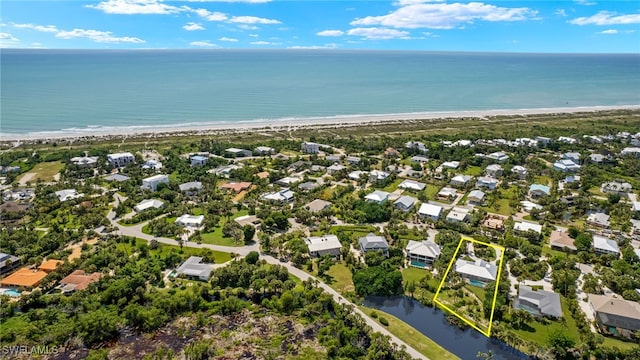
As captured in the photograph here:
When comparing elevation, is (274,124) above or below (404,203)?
above

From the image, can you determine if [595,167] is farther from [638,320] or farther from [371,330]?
[371,330]

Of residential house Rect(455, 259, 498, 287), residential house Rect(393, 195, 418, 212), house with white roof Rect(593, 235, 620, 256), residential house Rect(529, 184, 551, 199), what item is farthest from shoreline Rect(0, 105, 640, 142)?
residential house Rect(455, 259, 498, 287)

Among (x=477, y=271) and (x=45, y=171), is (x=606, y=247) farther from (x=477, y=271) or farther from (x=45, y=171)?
(x=45, y=171)

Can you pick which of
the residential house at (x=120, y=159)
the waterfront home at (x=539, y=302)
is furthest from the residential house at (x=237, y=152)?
the waterfront home at (x=539, y=302)

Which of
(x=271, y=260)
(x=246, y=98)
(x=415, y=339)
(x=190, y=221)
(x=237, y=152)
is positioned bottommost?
(x=415, y=339)

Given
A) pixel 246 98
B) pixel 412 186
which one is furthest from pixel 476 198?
pixel 246 98

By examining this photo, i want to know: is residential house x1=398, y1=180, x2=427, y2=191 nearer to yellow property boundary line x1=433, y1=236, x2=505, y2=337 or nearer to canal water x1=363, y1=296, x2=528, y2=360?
yellow property boundary line x1=433, y1=236, x2=505, y2=337

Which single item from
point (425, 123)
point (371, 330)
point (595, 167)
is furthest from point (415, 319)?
point (425, 123)
